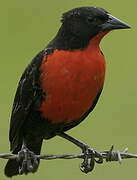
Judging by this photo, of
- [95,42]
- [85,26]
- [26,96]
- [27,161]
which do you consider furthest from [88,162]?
[85,26]

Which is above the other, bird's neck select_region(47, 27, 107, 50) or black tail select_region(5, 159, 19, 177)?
bird's neck select_region(47, 27, 107, 50)

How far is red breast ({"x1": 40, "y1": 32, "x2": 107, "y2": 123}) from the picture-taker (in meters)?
8.20

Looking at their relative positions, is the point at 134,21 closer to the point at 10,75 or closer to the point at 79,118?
the point at 10,75

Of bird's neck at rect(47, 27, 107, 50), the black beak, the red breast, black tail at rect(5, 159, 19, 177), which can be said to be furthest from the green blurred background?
the black beak

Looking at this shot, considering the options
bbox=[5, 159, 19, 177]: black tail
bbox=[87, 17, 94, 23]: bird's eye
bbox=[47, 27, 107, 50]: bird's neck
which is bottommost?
bbox=[5, 159, 19, 177]: black tail

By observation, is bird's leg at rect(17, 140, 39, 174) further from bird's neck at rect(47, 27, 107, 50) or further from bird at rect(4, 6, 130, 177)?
bird's neck at rect(47, 27, 107, 50)

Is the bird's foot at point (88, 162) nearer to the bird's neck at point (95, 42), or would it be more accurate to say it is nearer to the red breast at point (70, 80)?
the red breast at point (70, 80)

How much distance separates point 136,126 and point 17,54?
6.50ft

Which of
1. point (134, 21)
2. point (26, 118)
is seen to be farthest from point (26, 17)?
point (26, 118)

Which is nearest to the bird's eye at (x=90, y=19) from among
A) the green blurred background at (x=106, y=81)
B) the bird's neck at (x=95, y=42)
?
the bird's neck at (x=95, y=42)

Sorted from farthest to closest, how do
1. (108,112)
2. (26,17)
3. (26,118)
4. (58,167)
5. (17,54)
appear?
(26,17), (17,54), (108,112), (58,167), (26,118)

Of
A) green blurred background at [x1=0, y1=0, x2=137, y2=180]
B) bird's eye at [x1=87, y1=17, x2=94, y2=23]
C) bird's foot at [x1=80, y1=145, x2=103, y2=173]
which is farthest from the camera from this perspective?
green blurred background at [x1=0, y1=0, x2=137, y2=180]

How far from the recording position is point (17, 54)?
40.3ft

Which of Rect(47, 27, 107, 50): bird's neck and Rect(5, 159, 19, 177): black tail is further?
Rect(5, 159, 19, 177): black tail
